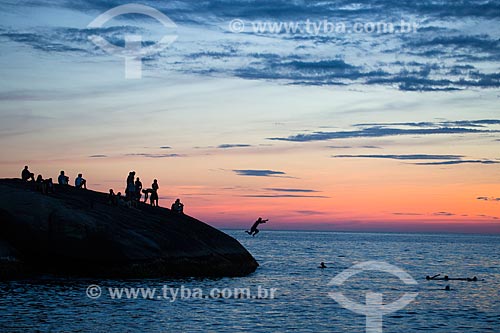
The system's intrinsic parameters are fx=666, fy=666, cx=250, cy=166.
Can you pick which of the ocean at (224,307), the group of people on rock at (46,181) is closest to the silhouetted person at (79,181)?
A: the group of people on rock at (46,181)

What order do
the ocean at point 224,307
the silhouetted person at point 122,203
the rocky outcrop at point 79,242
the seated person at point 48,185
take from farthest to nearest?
the silhouetted person at point 122,203 → the seated person at point 48,185 → the rocky outcrop at point 79,242 → the ocean at point 224,307

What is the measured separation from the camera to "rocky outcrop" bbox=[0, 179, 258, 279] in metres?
42.6

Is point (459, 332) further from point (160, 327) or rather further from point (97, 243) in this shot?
point (97, 243)

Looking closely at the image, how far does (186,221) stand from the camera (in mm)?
54438

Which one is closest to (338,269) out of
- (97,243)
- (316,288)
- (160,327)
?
(316,288)

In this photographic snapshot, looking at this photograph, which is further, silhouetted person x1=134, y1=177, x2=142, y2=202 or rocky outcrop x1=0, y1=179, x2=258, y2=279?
silhouetted person x1=134, y1=177, x2=142, y2=202

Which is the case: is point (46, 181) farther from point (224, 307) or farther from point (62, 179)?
point (224, 307)

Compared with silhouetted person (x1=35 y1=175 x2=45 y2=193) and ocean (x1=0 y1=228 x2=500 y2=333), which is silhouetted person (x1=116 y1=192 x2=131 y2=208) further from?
ocean (x1=0 y1=228 x2=500 y2=333)

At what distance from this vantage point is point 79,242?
4253 centimetres

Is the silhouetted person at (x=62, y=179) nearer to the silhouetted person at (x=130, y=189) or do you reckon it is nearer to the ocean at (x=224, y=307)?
the silhouetted person at (x=130, y=189)

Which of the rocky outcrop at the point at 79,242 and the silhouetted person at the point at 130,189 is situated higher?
the silhouetted person at the point at 130,189

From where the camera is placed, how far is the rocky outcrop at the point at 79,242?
140 feet

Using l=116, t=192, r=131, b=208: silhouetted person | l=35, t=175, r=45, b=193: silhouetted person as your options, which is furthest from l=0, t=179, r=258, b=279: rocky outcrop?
l=116, t=192, r=131, b=208: silhouetted person

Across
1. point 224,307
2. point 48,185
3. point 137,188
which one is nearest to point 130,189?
point 137,188
